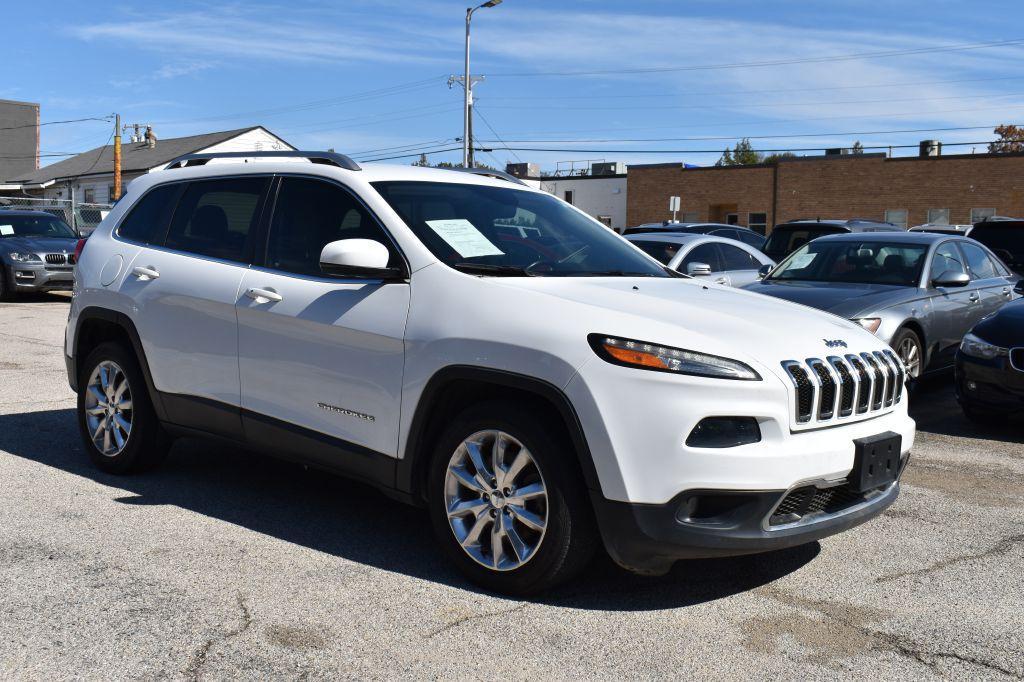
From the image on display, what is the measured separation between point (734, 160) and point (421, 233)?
107 m

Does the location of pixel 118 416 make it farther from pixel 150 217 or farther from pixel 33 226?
pixel 33 226

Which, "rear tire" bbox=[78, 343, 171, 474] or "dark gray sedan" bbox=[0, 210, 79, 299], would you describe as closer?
"rear tire" bbox=[78, 343, 171, 474]

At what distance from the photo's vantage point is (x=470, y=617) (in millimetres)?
4047

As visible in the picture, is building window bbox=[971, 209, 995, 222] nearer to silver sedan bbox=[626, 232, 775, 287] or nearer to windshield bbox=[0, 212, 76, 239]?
silver sedan bbox=[626, 232, 775, 287]

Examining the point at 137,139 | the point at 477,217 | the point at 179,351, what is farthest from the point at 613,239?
the point at 137,139

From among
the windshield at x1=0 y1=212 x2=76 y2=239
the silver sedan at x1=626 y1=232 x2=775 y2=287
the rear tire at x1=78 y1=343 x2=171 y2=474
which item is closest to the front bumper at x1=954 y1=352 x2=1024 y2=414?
the silver sedan at x1=626 y1=232 x2=775 y2=287

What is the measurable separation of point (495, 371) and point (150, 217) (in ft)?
9.75

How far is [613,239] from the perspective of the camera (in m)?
5.64

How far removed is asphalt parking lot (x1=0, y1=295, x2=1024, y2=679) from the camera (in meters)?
3.64

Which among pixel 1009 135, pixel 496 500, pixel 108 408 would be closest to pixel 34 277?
pixel 108 408

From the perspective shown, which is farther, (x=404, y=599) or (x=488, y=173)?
(x=488, y=173)

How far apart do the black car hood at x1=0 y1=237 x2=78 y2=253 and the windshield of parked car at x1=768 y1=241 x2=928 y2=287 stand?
14.0m

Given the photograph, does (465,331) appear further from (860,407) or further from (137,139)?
(137,139)

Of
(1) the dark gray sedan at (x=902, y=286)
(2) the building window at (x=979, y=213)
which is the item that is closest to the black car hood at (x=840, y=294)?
(1) the dark gray sedan at (x=902, y=286)
